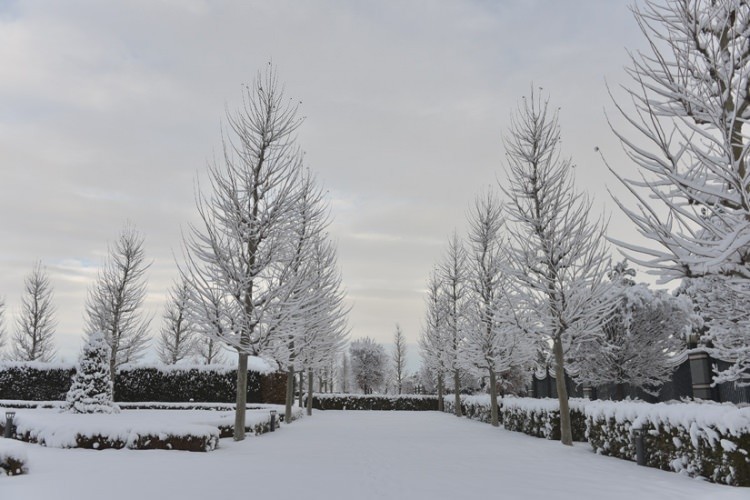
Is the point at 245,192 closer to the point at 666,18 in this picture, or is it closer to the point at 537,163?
the point at 537,163

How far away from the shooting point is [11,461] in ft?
24.9

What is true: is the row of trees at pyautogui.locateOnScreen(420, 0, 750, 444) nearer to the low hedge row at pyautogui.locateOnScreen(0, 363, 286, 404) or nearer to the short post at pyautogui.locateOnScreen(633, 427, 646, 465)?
the short post at pyautogui.locateOnScreen(633, 427, 646, 465)

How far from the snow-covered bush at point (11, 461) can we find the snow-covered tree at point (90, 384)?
8210 millimetres

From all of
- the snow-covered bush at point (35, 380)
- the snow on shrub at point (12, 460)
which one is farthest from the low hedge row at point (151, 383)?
the snow on shrub at point (12, 460)

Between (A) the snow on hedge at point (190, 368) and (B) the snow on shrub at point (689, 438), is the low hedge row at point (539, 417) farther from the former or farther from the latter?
(A) the snow on hedge at point (190, 368)

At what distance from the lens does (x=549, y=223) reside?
46.7 ft

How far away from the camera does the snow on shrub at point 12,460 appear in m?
7.55

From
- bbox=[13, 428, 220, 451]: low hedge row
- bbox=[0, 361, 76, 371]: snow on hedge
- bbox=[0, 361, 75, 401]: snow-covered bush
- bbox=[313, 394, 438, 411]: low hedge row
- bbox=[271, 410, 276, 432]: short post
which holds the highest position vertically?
bbox=[0, 361, 76, 371]: snow on hedge

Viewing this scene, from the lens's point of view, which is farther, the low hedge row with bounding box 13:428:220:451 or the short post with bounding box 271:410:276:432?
the short post with bounding box 271:410:276:432

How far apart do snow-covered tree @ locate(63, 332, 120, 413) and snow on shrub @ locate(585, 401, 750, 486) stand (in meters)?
13.9

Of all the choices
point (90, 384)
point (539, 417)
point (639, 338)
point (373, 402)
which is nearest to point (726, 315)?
point (539, 417)

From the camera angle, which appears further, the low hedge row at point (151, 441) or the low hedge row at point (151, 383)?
the low hedge row at point (151, 383)

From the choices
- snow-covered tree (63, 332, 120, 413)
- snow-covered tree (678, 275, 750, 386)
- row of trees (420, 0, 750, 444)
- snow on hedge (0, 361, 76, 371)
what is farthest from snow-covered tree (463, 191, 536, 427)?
snow on hedge (0, 361, 76, 371)

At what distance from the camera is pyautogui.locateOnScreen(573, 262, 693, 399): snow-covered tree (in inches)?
740
